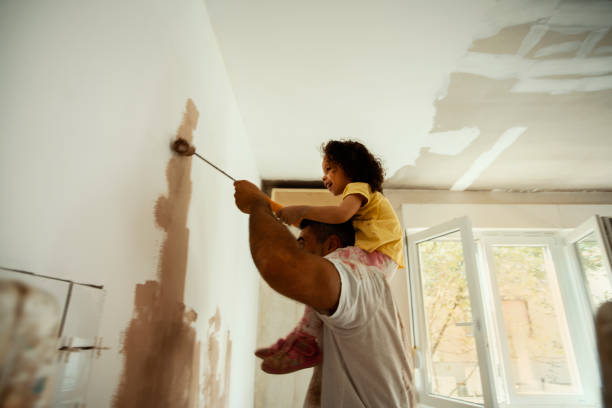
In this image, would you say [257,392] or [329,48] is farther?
[257,392]

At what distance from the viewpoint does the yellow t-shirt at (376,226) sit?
4.05 feet

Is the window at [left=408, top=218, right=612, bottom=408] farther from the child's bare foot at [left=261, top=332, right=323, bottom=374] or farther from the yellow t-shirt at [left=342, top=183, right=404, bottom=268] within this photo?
the child's bare foot at [left=261, top=332, right=323, bottom=374]

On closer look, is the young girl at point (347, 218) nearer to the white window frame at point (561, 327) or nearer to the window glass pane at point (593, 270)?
the white window frame at point (561, 327)

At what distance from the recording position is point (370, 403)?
769mm

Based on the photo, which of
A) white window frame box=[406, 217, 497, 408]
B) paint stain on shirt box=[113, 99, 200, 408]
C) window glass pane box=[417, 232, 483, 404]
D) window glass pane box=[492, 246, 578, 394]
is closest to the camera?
paint stain on shirt box=[113, 99, 200, 408]

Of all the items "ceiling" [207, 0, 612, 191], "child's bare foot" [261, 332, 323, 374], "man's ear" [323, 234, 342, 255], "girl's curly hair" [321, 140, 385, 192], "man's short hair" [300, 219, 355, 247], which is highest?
"ceiling" [207, 0, 612, 191]

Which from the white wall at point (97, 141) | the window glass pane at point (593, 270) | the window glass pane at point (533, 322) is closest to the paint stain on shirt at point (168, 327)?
the white wall at point (97, 141)

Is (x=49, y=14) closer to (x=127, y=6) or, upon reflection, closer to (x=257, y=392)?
(x=127, y=6)

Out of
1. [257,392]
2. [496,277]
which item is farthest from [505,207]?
[257,392]

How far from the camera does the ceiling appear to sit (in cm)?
139

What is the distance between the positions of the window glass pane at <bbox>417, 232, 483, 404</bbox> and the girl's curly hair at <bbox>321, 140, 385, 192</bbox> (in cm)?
154

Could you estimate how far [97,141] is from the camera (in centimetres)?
63

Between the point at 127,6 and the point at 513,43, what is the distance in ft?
5.27

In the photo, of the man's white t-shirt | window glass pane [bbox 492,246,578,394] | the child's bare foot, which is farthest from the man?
window glass pane [bbox 492,246,578,394]
